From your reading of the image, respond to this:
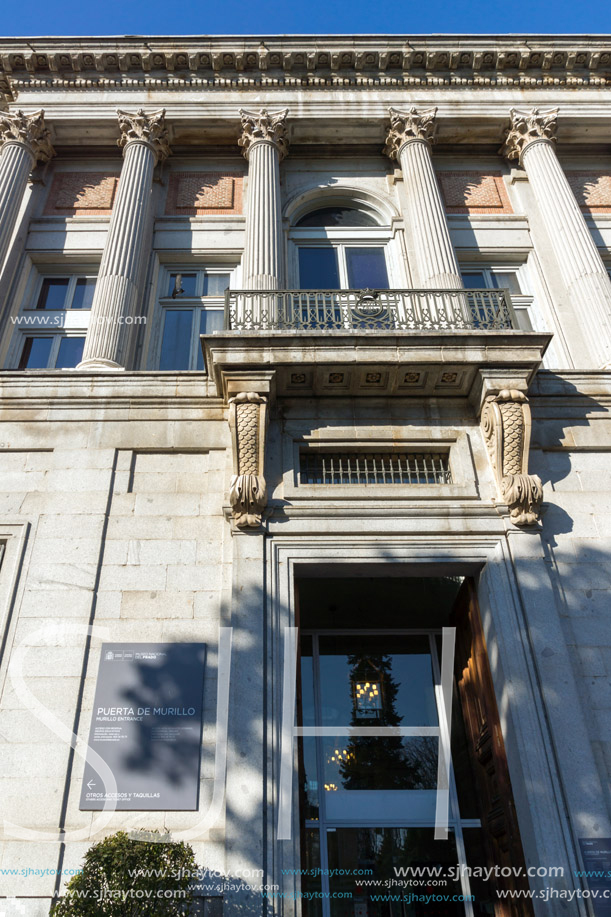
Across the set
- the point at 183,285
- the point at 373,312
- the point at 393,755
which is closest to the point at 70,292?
the point at 183,285

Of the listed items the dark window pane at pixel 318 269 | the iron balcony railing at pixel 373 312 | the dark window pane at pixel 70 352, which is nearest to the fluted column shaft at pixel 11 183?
the dark window pane at pixel 70 352

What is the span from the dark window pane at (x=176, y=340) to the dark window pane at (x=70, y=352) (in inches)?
57.0

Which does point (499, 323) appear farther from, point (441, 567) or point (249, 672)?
point (249, 672)

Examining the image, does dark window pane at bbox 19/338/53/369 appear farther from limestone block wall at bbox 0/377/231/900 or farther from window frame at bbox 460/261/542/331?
window frame at bbox 460/261/542/331

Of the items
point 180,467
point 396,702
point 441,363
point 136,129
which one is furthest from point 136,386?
point 136,129

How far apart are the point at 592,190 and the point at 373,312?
24.5 ft

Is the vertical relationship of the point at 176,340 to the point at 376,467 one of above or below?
above

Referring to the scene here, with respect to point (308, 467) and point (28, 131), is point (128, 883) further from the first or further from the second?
point (28, 131)

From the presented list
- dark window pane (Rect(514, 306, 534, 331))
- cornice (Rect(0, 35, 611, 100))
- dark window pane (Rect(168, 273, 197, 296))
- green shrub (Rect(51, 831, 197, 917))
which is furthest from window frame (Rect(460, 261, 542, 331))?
green shrub (Rect(51, 831, 197, 917))

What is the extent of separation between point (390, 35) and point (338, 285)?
6.46 metres

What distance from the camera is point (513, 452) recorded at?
30.2 feet

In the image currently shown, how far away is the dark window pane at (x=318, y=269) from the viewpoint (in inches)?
528

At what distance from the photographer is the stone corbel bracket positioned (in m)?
8.94

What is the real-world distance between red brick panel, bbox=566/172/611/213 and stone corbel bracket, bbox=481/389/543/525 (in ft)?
23.8
